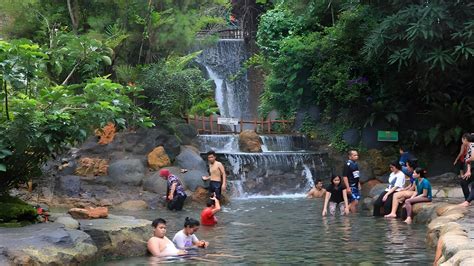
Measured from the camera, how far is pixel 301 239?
1200 cm

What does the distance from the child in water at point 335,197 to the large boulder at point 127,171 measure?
6382 mm

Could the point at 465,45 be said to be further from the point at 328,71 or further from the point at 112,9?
the point at 112,9

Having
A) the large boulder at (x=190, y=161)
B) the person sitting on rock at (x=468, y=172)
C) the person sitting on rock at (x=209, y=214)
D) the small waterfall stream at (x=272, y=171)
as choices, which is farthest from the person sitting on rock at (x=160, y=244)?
the small waterfall stream at (x=272, y=171)

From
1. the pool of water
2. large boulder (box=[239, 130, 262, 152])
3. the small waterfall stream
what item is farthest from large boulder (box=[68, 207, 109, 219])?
large boulder (box=[239, 130, 262, 152])

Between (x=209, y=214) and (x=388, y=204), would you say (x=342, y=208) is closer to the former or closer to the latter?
(x=388, y=204)

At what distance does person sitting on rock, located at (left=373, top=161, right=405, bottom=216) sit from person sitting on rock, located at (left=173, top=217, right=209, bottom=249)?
18.4 ft

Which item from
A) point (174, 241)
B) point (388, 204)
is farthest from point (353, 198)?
point (174, 241)

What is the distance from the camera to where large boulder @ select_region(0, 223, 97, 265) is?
8.28 metres

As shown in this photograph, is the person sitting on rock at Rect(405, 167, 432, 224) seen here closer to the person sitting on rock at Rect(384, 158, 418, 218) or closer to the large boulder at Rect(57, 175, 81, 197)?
the person sitting on rock at Rect(384, 158, 418, 218)

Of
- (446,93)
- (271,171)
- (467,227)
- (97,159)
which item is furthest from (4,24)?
(467,227)

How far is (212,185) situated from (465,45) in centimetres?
760

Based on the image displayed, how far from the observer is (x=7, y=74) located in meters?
10.1

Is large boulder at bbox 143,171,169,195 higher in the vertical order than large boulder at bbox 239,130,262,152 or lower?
lower

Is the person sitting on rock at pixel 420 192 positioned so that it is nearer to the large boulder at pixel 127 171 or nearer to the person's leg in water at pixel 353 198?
the person's leg in water at pixel 353 198
